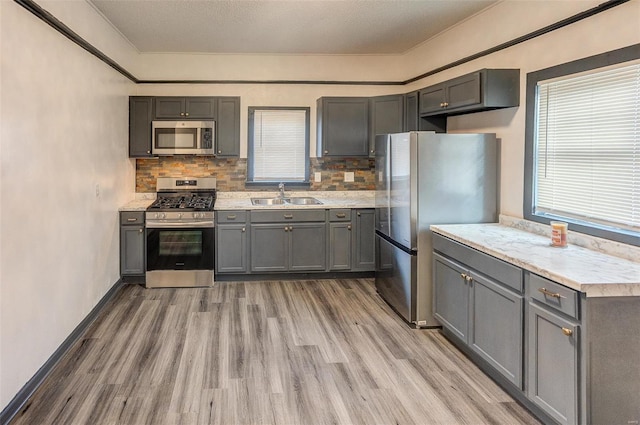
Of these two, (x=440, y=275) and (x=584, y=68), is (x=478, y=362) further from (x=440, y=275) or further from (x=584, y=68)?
(x=584, y=68)

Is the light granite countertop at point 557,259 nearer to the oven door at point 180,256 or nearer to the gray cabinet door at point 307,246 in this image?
the gray cabinet door at point 307,246

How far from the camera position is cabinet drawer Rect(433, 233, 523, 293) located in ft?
8.88

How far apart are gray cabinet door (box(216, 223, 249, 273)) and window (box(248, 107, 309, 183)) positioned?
0.92 metres

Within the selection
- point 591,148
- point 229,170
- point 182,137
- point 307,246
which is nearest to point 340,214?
point 307,246

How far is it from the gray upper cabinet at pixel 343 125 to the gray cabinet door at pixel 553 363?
3.49 m

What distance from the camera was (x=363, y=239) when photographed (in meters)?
5.55

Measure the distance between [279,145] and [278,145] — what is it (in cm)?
1

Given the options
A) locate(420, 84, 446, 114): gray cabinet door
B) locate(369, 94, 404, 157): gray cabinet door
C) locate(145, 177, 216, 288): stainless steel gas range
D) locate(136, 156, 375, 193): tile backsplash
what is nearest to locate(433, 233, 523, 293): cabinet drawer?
locate(420, 84, 446, 114): gray cabinet door

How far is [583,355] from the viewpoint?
2168 mm

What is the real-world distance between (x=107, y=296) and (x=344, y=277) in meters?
2.57

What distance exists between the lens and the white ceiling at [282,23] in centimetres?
407

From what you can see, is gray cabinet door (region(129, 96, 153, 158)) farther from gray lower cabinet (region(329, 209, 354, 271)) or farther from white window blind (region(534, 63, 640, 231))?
white window blind (region(534, 63, 640, 231))

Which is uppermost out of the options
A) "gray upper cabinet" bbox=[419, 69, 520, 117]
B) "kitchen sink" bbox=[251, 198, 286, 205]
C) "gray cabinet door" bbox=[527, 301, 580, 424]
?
"gray upper cabinet" bbox=[419, 69, 520, 117]

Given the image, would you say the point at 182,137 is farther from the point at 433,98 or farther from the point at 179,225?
the point at 433,98
